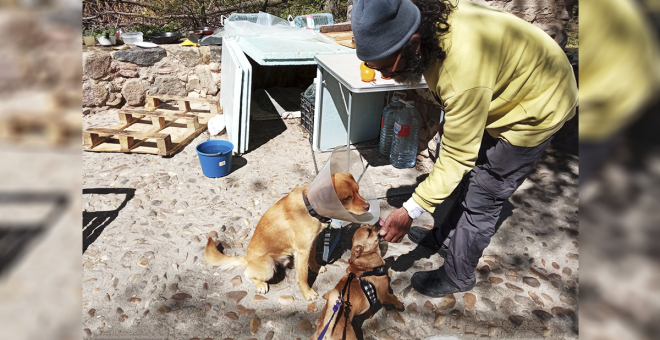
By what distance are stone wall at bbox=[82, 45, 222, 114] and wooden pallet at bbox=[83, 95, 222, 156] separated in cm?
39

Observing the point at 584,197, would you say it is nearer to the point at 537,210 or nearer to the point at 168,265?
the point at 168,265

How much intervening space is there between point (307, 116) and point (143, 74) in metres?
3.27

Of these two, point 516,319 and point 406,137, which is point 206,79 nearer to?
point 406,137

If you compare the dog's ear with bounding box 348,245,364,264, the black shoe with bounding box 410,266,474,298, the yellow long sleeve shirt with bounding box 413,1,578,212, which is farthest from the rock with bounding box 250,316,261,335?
the yellow long sleeve shirt with bounding box 413,1,578,212

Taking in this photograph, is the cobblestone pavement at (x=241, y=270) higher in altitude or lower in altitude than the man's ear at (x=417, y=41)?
lower

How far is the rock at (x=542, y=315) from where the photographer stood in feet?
9.64

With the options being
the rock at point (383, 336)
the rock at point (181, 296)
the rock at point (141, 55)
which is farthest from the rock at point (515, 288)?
the rock at point (141, 55)

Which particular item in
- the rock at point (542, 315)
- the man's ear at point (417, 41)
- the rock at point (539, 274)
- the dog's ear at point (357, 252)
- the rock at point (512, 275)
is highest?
the man's ear at point (417, 41)

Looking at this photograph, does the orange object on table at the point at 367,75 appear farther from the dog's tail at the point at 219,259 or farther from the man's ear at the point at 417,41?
the dog's tail at the point at 219,259

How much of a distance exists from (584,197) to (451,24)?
1.85 meters

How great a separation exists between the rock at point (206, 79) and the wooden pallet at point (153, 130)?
58 cm

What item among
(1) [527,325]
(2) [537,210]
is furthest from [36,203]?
(2) [537,210]

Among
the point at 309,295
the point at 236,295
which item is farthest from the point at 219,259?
the point at 309,295

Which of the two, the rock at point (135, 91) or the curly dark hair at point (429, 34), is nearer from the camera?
the curly dark hair at point (429, 34)
